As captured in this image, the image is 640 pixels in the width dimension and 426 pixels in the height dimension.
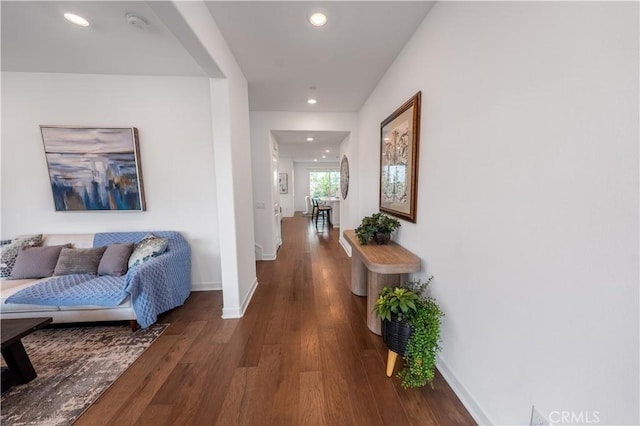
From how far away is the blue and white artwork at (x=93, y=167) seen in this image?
2682 millimetres

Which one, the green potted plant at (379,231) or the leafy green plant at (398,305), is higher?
the green potted plant at (379,231)

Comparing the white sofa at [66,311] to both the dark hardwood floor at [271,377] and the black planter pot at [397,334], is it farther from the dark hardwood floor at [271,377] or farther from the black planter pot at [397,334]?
the black planter pot at [397,334]

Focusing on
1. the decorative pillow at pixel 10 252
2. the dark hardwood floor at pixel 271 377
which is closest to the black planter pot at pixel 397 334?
the dark hardwood floor at pixel 271 377

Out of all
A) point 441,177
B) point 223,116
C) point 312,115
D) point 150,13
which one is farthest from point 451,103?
point 312,115

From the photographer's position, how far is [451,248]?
5.02 feet

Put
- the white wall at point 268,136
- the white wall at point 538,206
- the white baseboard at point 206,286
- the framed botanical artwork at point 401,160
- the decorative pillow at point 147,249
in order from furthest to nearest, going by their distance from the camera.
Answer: the white wall at point 268,136 < the white baseboard at point 206,286 < the decorative pillow at point 147,249 < the framed botanical artwork at point 401,160 < the white wall at point 538,206

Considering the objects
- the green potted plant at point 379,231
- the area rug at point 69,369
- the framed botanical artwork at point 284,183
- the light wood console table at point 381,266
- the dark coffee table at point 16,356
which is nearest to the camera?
the area rug at point 69,369

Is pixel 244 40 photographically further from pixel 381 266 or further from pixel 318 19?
pixel 381 266

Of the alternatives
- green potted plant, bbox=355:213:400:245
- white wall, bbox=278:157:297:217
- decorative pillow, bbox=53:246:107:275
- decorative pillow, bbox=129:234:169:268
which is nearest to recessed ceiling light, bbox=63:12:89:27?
decorative pillow, bbox=129:234:169:268

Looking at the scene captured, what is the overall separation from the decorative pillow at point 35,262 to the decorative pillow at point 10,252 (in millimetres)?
65

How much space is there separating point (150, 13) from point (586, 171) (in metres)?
2.74

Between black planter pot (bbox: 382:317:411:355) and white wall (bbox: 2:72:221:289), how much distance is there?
240cm

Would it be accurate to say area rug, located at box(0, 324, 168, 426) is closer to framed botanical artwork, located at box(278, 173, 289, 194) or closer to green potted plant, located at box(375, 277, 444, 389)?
green potted plant, located at box(375, 277, 444, 389)

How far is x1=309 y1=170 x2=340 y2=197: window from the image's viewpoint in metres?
11.3
